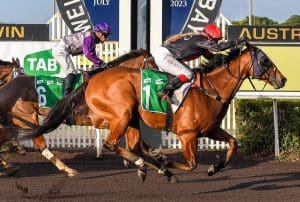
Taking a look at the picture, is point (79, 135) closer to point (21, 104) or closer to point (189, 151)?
point (21, 104)

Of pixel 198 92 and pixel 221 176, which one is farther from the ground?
pixel 198 92

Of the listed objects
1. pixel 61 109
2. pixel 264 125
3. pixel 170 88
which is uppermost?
pixel 170 88

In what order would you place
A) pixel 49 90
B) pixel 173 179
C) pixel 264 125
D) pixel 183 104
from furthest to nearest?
pixel 264 125 → pixel 49 90 → pixel 173 179 → pixel 183 104

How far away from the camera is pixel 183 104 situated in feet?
31.2

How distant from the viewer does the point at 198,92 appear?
9625mm

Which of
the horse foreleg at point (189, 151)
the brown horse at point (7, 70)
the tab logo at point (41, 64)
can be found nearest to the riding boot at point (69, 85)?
the brown horse at point (7, 70)

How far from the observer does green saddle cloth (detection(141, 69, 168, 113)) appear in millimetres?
9547

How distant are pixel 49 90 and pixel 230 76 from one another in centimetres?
294

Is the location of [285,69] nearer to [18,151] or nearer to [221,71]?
[221,71]

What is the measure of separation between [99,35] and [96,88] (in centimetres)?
154

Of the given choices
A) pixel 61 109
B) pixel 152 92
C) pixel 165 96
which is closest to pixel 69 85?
pixel 61 109

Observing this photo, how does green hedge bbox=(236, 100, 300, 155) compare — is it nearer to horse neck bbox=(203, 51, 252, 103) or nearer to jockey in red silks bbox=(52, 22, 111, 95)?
jockey in red silks bbox=(52, 22, 111, 95)

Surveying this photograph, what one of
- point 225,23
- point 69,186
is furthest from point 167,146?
point 69,186

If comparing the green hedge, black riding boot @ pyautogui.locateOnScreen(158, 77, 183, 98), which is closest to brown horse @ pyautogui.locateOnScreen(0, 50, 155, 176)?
black riding boot @ pyautogui.locateOnScreen(158, 77, 183, 98)
